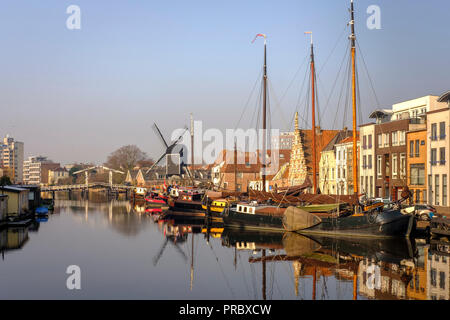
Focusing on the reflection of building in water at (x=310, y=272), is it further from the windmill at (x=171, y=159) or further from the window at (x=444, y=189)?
the windmill at (x=171, y=159)

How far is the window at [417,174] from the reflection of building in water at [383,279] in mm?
29011

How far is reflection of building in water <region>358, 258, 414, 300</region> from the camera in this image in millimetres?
27859

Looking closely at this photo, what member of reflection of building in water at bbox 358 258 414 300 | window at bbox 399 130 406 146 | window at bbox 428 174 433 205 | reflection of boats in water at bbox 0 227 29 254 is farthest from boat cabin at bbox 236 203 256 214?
reflection of boats in water at bbox 0 227 29 254

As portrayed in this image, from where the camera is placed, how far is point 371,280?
31.3 meters

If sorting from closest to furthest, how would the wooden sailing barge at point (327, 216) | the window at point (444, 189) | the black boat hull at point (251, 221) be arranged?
the wooden sailing barge at point (327, 216) → the black boat hull at point (251, 221) → the window at point (444, 189)

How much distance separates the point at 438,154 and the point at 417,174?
4.81m

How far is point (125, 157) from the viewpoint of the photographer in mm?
190750

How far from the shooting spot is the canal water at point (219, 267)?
29.3 metres

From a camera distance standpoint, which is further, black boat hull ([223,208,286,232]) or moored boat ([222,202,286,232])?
moored boat ([222,202,286,232])

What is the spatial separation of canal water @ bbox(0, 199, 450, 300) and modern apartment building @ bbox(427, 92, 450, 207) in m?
15.1

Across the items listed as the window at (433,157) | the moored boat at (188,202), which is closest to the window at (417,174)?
the window at (433,157)

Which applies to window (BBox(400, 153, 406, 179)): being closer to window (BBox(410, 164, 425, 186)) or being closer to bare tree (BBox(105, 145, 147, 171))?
window (BBox(410, 164, 425, 186))

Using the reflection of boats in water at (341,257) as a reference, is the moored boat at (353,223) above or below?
above
